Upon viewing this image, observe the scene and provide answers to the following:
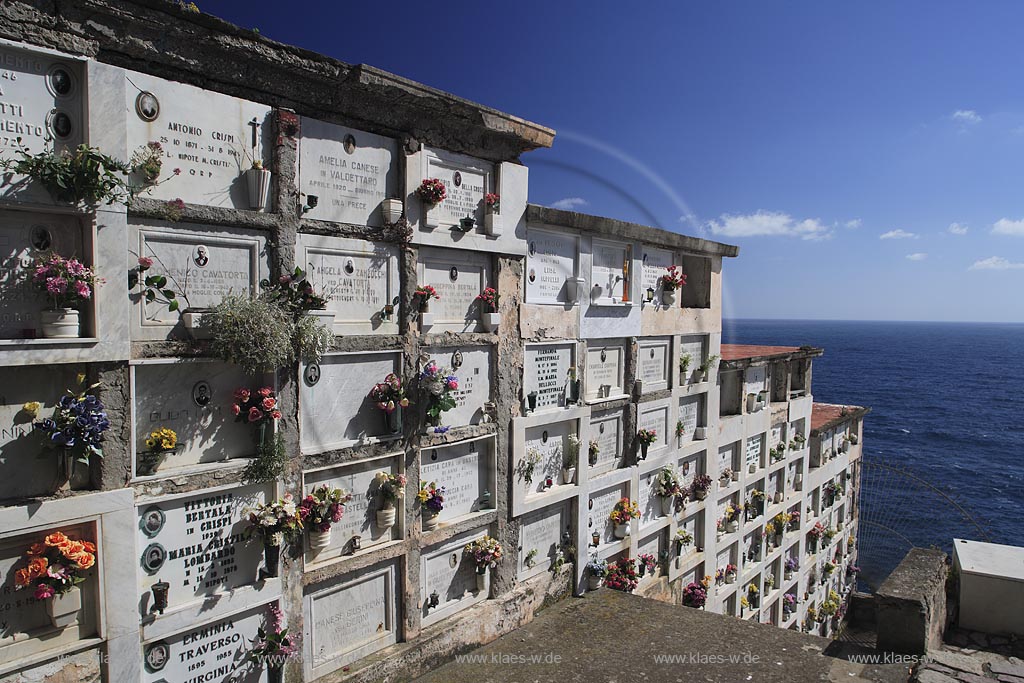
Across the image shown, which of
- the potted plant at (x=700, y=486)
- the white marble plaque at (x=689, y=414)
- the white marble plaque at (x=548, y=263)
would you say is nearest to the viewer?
the white marble plaque at (x=548, y=263)

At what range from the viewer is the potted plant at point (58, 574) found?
13.6 ft

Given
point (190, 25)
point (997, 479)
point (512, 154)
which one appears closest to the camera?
point (190, 25)

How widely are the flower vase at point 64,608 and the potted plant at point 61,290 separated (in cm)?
179

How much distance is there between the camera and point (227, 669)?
17.4 feet

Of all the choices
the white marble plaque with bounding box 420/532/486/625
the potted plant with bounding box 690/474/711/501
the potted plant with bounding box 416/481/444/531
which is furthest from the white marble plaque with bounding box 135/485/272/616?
the potted plant with bounding box 690/474/711/501

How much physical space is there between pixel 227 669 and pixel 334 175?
4459mm

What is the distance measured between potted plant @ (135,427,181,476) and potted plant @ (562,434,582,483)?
532 cm

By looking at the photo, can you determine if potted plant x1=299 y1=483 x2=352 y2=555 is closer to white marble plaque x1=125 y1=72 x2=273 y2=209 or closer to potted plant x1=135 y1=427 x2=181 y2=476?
potted plant x1=135 y1=427 x2=181 y2=476

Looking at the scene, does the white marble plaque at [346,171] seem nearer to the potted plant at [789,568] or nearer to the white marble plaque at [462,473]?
the white marble plaque at [462,473]

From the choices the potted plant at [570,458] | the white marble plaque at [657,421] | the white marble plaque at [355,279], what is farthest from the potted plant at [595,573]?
the white marble plaque at [355,279]

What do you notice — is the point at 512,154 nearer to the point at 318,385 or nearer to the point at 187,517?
the point at 318,385

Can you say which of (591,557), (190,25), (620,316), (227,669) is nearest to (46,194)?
(190,25)

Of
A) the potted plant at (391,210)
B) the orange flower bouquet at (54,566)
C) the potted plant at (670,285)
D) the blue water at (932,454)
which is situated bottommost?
the blue water at (932,454)

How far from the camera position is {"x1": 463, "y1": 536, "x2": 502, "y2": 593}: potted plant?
7.38 meters
